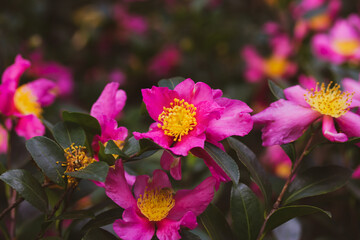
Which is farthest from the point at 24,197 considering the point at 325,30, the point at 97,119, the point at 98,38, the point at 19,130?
the point at 98,38

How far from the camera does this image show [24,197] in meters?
0.64

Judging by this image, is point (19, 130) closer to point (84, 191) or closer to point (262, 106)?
point (84, 191)

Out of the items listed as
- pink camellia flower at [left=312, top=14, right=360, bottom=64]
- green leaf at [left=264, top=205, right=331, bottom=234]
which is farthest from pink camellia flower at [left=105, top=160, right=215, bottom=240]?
pink camellia flower at [left=312, top=14, right=360, bottom=64]

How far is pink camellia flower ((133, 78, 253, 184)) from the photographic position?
63 centimetres

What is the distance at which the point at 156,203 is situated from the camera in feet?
2.20

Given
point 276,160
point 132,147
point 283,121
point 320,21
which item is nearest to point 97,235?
point 132,147

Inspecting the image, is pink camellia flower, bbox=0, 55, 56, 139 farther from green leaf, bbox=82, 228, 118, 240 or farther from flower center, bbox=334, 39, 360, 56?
flower center, bbox=334, 39, 360, 56

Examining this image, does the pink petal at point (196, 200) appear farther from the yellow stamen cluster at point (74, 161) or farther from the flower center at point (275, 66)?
the flower center at point (275, 66)

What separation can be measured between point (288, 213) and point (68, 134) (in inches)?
15.2

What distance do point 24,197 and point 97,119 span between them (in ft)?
0.57

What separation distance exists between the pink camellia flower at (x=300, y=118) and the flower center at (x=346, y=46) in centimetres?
84

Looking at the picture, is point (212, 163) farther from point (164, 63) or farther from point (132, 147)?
point (164, 63)

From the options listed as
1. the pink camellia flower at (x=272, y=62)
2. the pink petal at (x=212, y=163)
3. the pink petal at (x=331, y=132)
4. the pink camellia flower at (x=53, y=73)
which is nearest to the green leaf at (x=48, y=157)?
the pink petal at (x=212, y=163)

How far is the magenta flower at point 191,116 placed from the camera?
2.07 feet
